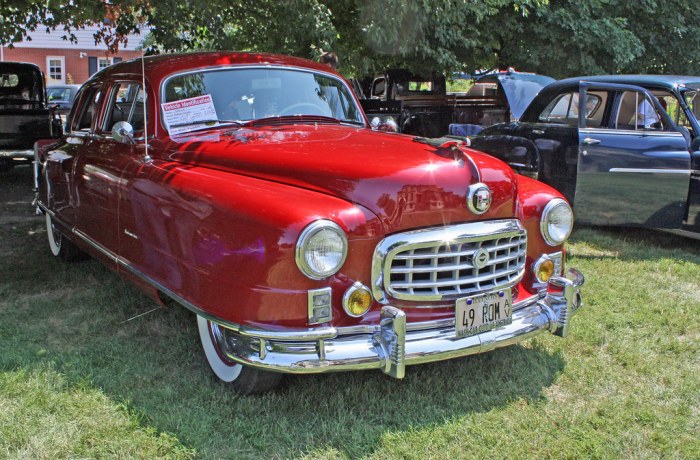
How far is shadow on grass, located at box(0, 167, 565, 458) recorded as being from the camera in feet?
9.86

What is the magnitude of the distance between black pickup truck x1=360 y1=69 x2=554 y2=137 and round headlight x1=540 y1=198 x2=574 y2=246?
541cm

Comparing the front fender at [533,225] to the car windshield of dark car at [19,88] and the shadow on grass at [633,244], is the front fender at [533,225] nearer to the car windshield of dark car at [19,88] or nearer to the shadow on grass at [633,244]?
the shadow on grass at [633,244]

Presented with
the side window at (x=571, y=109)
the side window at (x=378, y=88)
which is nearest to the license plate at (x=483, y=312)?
the side window at (x=571, y=109)

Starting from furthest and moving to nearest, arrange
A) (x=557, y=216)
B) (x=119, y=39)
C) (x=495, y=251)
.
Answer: (x=119, y=39)
(x=557, y=216)
(x=495, y=251)

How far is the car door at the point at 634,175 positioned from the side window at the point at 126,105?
4046 millimetres

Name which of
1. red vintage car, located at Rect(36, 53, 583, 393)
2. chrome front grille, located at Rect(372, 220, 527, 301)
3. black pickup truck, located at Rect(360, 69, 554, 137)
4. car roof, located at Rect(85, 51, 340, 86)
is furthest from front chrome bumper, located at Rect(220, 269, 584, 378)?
black pickup truck, located at Rect(360, 69, 554, 137)

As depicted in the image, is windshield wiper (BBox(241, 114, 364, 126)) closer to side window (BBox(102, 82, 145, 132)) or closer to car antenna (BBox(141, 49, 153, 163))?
car antenna (BBox(141, 49, 153, 163))

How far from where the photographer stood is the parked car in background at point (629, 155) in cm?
608

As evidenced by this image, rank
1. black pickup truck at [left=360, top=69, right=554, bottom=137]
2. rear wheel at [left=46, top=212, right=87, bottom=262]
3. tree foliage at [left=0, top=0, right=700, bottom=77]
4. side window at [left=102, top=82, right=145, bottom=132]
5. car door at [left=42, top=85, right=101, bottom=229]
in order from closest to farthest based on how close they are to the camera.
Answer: side window at [left=102, top=82, right=145, bottom=132]
car door at [left=42, top=85, right=101, bottom=229]
rear wheel at [left=46, top=212, right=87, bottom=262]
tree foliage at [left=0, top=0, right=700, bottom=77]
black pickup truck at [left=360, top=69, right=554, bottom=137]

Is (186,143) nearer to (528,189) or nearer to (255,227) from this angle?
(255,227)

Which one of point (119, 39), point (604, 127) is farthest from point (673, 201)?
point (119, 39)

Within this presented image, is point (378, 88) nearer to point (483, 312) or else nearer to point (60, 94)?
point (483, 312)

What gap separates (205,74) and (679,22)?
366 inches

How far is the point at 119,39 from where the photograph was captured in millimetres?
9922
